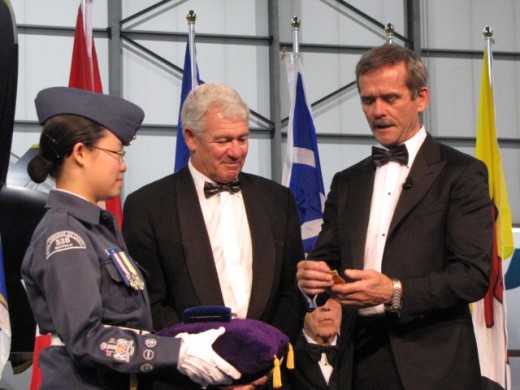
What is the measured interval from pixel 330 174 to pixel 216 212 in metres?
7.35

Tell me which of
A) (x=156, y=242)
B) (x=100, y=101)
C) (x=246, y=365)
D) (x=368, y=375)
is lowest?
(x=368, y=375)

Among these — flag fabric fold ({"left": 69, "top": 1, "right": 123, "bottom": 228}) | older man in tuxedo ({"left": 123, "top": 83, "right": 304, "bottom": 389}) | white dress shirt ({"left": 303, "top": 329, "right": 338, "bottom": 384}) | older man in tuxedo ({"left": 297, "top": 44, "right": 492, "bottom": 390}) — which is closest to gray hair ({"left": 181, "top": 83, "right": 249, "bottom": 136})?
older man in tuxedo ({"left": 123, "top": 83, "right": 304, "bottom": 389})

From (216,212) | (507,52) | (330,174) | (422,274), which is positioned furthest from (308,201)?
(507,52)

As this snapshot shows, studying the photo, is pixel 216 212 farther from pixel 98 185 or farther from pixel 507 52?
pixel 507 52

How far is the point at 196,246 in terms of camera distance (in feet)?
8.63

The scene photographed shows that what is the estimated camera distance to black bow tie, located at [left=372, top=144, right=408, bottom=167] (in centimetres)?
252

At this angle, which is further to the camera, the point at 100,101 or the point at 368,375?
the point at 368,375

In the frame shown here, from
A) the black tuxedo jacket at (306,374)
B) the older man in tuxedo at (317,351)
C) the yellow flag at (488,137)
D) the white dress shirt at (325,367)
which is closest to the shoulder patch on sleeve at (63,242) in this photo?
the older man in tuxedo at (317,351)

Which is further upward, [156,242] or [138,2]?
[138,2]

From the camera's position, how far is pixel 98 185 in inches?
82.0

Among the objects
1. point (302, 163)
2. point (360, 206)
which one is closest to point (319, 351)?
point (302, 163)

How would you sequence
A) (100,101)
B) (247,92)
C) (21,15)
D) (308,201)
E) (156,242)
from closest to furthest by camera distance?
(100,101) → (156,242) → (308,201) → (21,15) → (247,92)

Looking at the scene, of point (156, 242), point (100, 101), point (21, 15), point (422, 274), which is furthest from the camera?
point (21, 15)

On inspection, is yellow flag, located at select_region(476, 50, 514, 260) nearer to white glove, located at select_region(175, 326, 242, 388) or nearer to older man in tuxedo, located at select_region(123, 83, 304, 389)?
older man in tuxedo, located at select_region(123, 83, 304, 389)
